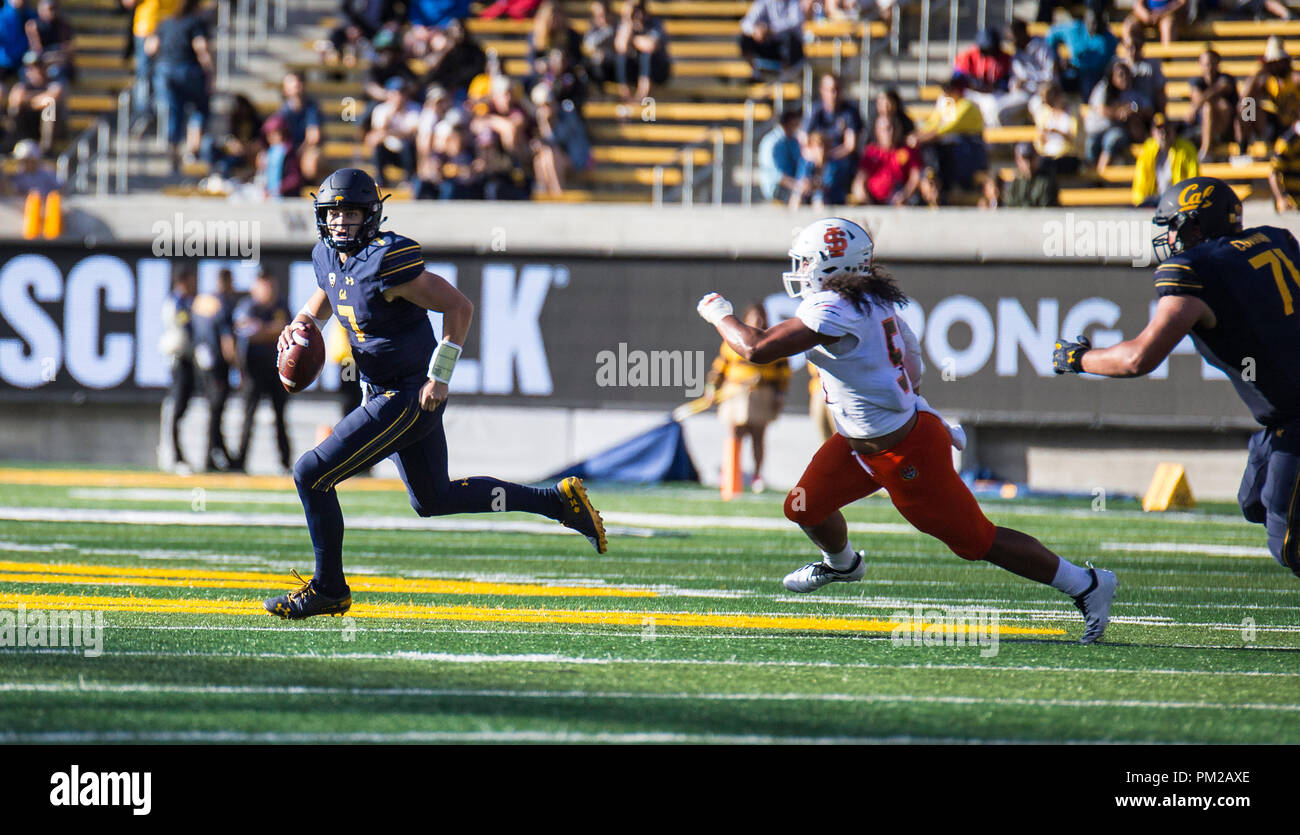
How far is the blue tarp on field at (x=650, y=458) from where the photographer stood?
1659 cm

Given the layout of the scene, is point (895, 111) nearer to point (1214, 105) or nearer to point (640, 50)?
point (1214, 105)

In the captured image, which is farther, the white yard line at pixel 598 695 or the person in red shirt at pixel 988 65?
the person in red shirt at pixel 988 65

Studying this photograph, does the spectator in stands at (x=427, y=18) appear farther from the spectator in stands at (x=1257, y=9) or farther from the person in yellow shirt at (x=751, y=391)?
the spectator in stands at (x=1257, y=9)

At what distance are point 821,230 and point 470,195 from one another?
11731 millimetres

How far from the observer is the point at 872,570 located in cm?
941

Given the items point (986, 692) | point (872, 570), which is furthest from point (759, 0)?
point (986, 692)

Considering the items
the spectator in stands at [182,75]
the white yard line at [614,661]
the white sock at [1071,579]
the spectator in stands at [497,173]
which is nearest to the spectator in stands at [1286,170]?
the spectator in stands at [497,173]

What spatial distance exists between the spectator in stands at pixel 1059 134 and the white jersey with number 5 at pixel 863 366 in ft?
35.8

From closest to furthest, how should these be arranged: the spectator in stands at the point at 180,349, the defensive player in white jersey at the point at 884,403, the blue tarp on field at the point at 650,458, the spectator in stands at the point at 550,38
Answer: the defensive player in white jersey at the point at 884,403
the blue tarp on field at the point at 650,458
the spectator in stands at the point at 180,349
the spectator in stands at the point at 550,38

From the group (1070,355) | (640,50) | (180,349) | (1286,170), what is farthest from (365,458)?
(640,50)

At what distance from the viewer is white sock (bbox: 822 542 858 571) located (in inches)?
282

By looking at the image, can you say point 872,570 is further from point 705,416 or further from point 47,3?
point 47,3

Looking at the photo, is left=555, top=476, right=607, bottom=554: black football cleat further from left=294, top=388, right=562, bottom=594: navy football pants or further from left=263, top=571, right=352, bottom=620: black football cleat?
left=263, top=571, right=352, bottom=620: black football cleat

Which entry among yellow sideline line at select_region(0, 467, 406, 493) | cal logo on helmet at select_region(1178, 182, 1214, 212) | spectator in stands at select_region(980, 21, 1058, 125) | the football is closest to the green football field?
the football
